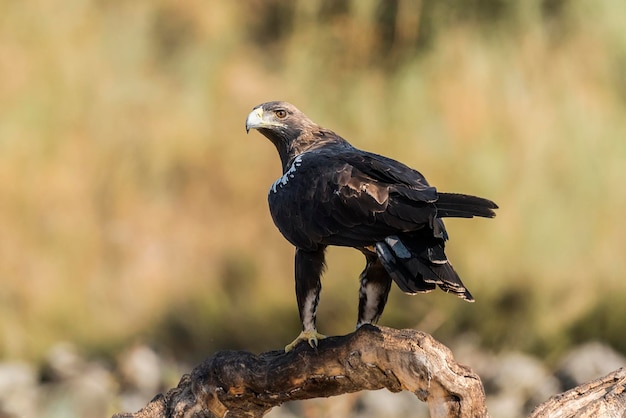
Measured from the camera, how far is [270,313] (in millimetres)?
9773

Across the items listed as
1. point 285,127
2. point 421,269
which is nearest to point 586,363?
point 285,127

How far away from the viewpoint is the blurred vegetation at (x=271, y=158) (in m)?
9.34

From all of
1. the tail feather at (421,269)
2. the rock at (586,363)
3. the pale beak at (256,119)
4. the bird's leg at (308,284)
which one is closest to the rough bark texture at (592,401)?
the tail feather at (421,269)

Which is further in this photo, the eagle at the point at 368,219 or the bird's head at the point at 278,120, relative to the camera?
the bird's head at the point at 278,120

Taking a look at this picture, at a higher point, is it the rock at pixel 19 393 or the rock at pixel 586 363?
the rock at pixel 19 393

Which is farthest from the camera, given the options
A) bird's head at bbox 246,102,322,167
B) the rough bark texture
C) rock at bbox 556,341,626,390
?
rock at bbox 556,341,626,390

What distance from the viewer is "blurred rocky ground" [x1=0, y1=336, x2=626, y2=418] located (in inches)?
364

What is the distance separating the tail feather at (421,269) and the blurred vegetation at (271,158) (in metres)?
5.31

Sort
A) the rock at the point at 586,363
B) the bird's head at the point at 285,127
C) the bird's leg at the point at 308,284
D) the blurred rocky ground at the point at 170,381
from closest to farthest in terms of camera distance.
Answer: the bird's leg at the point at 308,284
the bird's head at the point at 285,127
the rock at the point at 586,363
the blurred rocky ground at the point at 170,381

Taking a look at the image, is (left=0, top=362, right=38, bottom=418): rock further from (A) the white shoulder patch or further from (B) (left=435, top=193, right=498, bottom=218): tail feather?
(B) (left=435, top=193, right=498, bottom=218): tail feather

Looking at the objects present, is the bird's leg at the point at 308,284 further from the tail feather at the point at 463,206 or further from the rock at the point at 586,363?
the rock at the point at 586,363

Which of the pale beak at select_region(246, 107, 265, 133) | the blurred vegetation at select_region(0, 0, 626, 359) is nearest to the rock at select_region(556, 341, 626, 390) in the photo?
the blurred vegetation at select_region(0, 0, 626, 359)

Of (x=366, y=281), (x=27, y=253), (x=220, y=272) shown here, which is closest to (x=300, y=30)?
(x=220, y=272)

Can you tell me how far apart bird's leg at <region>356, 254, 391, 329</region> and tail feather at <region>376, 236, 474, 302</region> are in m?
0.54
